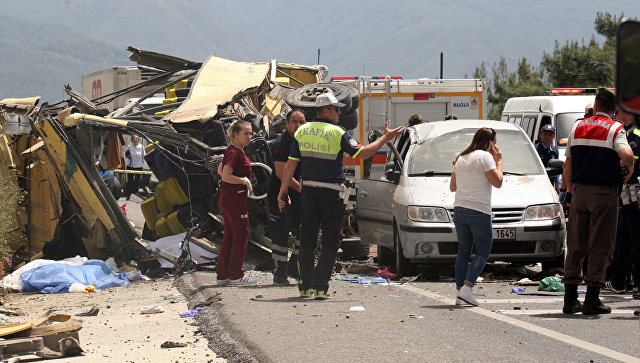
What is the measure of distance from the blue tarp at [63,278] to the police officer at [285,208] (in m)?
2.31

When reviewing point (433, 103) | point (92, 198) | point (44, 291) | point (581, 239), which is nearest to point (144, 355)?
point (581, 239)

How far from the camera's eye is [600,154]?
8492 millimetres

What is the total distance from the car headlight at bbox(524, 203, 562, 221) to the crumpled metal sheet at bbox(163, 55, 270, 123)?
13.7 feet

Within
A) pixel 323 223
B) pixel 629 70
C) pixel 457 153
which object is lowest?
pixel 323 223

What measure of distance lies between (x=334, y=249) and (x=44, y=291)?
395 cm

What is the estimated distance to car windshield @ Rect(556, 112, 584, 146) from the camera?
60.0 feet

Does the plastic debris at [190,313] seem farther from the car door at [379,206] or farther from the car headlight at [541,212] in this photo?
the car headlight at [541,212]

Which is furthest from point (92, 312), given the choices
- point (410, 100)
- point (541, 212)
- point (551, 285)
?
point (410, 100)

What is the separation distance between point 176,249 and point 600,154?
19.6 ft

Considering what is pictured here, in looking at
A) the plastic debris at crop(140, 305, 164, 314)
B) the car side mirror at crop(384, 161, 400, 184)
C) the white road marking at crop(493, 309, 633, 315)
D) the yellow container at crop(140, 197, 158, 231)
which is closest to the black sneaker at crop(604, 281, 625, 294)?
the white road marking at crop(493, 309, 633, 315)

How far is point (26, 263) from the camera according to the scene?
43.7ft

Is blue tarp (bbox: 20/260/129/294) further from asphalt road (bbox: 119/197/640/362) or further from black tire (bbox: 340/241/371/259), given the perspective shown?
black tire (bbox: 340/241/371/259)

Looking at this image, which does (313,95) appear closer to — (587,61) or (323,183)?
(323,183)

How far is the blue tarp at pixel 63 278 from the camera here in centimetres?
1166
